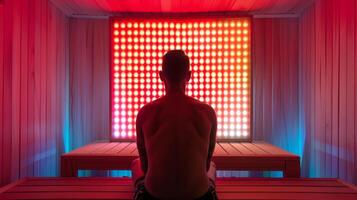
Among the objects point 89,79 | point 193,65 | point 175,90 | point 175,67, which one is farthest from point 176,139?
point 89,79

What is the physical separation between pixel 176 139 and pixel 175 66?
1.71ft

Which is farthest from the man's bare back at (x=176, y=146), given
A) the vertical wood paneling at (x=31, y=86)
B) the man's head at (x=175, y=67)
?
the vertical wood paneling at (x=31, y=86)

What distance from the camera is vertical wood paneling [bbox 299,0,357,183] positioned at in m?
3.52

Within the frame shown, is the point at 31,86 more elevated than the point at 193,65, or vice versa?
the point at 193,65

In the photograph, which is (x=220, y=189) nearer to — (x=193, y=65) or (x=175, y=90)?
(x=175, y=90)

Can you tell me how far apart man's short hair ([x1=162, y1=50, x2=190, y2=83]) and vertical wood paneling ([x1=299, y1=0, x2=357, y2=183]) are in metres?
2.14

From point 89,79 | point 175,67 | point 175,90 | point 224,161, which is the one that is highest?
point 89,79

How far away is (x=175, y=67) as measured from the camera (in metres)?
2.30

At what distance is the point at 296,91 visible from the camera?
527 cm

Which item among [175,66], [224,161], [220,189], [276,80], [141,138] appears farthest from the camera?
[276,80]

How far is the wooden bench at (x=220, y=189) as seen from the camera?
10.1 ft
